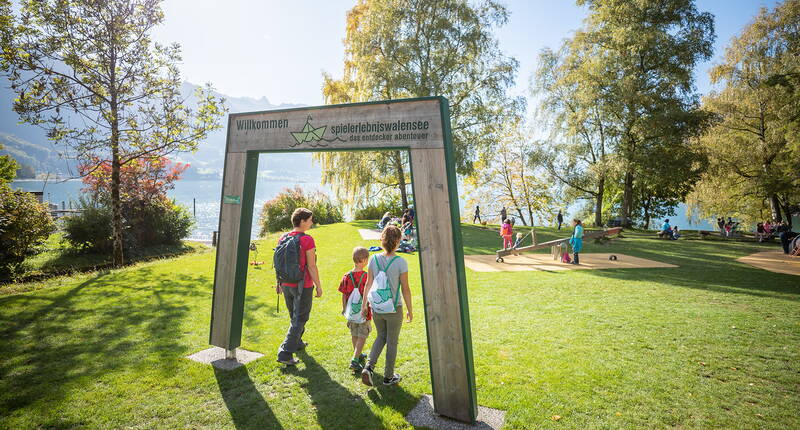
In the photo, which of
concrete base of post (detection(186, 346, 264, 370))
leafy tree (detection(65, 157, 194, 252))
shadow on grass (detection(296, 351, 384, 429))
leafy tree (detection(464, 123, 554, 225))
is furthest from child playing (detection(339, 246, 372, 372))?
leafy tree (detection(464, 123, 554, 225))

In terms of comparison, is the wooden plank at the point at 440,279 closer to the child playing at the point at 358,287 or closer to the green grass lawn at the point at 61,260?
the child playing at the point at 358,287

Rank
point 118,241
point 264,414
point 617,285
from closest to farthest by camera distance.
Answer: point 264,414 < point 617,285 < point 118,241

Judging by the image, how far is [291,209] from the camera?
2508 cm

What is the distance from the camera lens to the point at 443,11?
22969 millimetres

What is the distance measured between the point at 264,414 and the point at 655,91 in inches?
1070

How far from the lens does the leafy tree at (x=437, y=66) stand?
22.6m

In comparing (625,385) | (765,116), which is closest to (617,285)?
(625,385)

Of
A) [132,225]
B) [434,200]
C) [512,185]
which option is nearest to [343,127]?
→ [434,200]

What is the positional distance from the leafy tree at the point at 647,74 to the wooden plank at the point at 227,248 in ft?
77.7

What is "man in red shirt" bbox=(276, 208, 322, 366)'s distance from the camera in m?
4.96

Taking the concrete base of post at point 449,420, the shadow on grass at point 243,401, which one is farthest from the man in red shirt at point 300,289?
the concrete base of post at point 449,420

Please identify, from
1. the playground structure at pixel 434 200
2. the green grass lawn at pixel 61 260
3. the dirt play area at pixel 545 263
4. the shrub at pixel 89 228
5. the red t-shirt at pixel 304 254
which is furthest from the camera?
the shrub at pixel 89 228

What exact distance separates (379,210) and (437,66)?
1094cm

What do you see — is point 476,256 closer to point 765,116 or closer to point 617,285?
point 617,285
